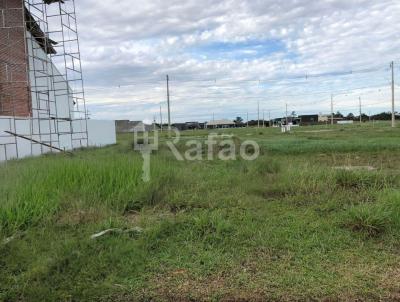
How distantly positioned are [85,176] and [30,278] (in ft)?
11.3

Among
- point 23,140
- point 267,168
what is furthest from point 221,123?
point 267,168

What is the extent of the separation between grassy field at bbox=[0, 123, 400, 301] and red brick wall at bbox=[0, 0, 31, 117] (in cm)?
1292

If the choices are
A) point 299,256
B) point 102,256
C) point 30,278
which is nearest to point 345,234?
point 299,256

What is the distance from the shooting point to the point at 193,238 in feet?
17.3

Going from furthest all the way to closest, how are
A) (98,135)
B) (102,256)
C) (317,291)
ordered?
(98,135) < (102,256) < (317,291)

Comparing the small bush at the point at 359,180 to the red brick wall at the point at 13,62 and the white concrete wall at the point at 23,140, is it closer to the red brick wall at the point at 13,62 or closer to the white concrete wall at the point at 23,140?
the white concrete wall at the point at 23,140

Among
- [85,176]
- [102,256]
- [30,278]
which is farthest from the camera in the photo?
[85,176]

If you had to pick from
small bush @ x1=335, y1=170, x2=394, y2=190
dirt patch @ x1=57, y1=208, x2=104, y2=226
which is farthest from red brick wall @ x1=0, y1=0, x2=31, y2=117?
small bush @ x1=335, y1=170, x2=394, y2=190

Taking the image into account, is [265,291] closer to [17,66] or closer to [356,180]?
[356,180]

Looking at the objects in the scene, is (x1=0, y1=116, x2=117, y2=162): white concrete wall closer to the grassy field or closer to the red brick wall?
the red brick wall

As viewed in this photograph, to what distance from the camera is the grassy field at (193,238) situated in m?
4.03

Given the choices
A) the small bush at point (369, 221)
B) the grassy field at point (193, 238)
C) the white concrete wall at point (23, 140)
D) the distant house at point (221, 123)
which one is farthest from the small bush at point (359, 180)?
the distant house at point (221, 123)

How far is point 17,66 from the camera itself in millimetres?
20359

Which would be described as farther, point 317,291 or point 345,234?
point 345,234
